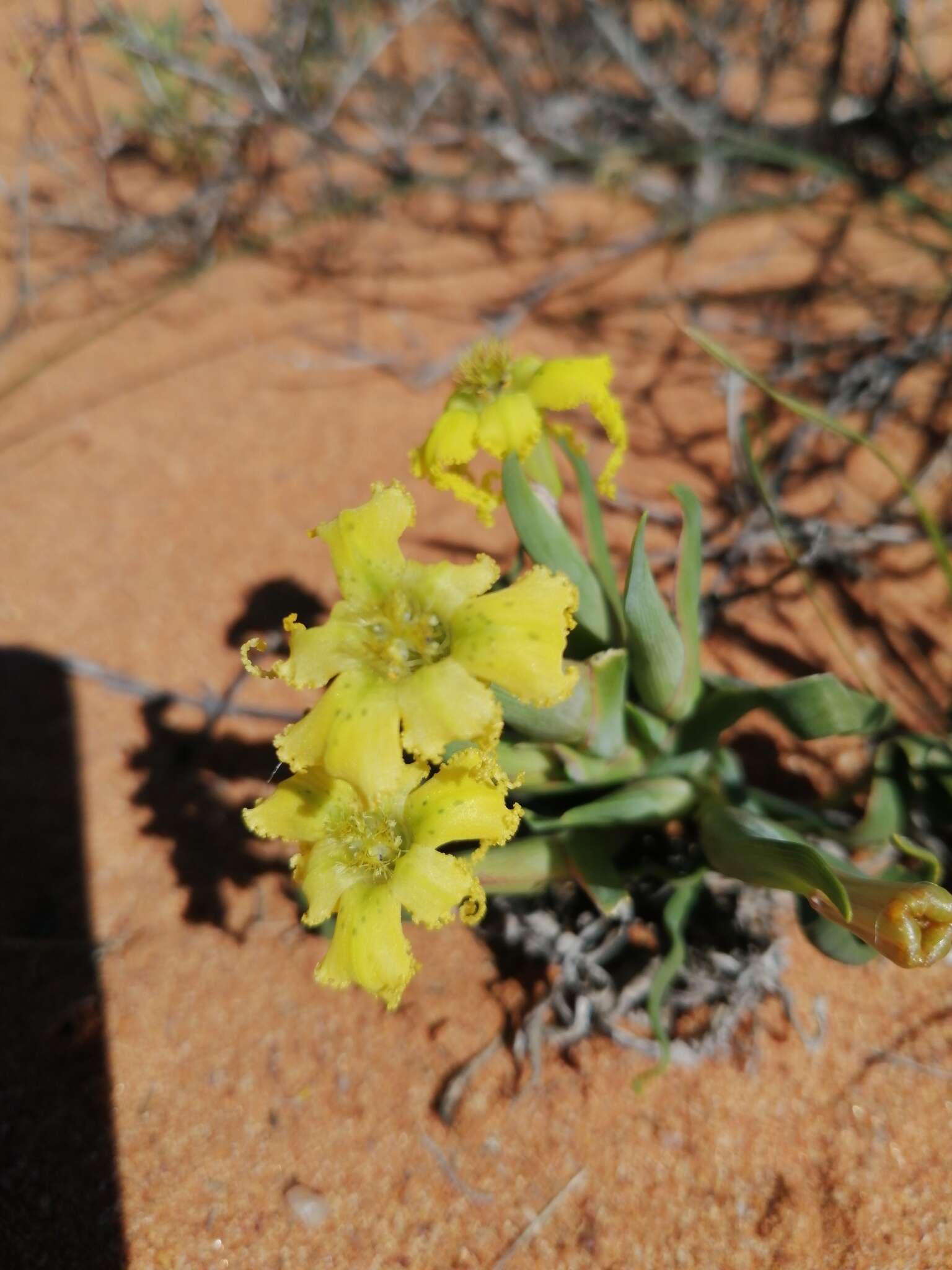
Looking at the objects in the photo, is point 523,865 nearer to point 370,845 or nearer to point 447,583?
point 370,845

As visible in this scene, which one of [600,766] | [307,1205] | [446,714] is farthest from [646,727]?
[307,1205]

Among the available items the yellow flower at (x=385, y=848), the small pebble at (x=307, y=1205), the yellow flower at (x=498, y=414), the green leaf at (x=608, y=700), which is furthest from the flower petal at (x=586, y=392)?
the small pebble at (x=307, y=1205)

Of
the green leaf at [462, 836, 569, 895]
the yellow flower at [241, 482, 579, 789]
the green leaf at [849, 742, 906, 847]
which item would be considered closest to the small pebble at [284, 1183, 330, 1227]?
the green leaf at [462, 836, 569, 895]

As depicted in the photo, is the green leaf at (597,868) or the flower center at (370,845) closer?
the flower center at (370,845)

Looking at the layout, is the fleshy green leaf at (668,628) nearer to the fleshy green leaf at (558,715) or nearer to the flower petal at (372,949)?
the fleshy green leaf at (558,715)

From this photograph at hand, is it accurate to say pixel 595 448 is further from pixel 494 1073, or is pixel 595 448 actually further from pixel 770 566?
pixel 494 1073

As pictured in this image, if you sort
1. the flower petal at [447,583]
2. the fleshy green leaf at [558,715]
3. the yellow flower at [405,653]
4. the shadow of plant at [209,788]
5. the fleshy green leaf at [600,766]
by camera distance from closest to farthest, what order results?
the yellow flower at [405,653], the flower petal at [447,583], the fleshy green leaf at [558,715], the fleshy green leaf at [600,766], the shadow of plant at [209,788]

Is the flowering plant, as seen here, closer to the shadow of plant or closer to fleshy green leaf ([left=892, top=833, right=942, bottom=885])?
fleshy green leaf ([left=892, top=833, right=942, bottom=885])

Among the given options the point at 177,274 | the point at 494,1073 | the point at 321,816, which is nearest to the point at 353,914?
the point at 321,816
